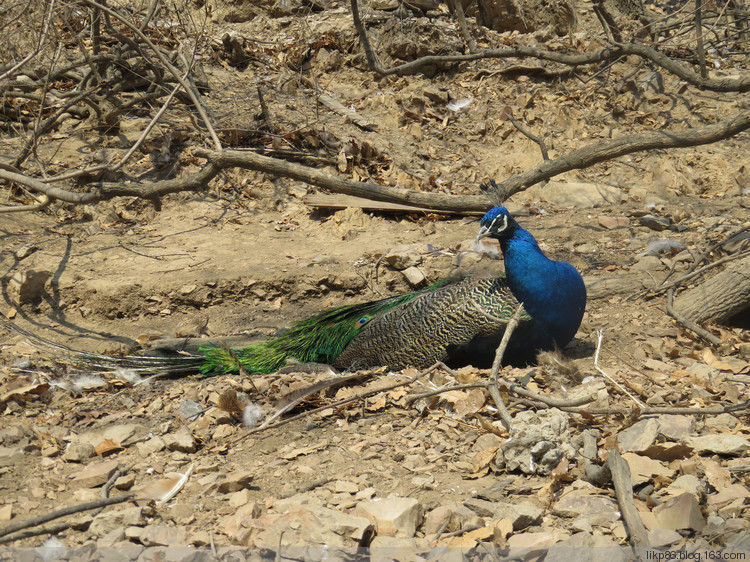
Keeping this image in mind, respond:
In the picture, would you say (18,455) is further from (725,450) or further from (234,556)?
(725,450)

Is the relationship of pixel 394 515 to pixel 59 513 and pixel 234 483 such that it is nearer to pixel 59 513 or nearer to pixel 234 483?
pixel 234 483

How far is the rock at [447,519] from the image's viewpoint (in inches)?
92.1

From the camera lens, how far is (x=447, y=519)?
2359mm

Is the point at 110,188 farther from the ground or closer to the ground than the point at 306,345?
farther from the ground

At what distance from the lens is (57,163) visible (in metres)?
7.00

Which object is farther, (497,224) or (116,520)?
(497,224)

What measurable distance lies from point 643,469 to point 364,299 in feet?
11.0

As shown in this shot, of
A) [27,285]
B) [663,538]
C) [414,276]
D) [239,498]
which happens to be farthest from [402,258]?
[663,538]

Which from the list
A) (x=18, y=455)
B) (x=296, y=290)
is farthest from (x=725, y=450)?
(x=296, y=290)

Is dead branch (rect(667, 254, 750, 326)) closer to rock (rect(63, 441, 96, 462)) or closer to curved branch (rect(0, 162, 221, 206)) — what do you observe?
curved branch (rect(0, 162, 221, 206))

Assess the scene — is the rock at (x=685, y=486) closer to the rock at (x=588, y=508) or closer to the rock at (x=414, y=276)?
the rock at (x=588, y=508)

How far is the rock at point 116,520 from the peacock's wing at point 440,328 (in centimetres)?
209

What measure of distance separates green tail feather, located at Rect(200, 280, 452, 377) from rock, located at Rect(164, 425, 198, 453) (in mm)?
1222

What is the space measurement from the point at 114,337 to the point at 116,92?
11.2ft
